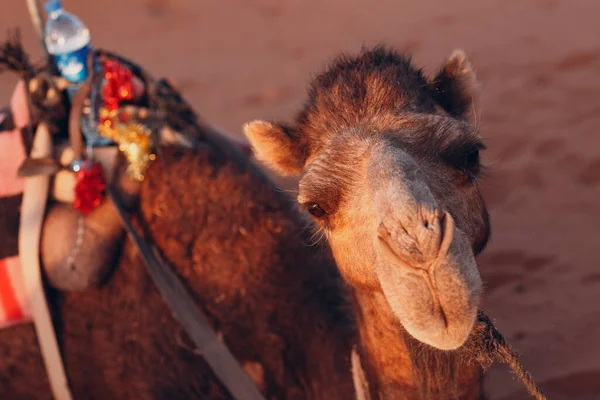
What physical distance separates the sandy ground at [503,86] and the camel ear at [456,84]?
34 centimetres

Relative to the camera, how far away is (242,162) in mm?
4176

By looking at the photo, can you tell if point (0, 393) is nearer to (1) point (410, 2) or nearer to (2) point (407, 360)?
(2) point (407, 360)

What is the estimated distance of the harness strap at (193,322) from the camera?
3.47 m

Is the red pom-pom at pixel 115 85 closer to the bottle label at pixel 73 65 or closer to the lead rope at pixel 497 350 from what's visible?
the bottle label at pixel 73 65

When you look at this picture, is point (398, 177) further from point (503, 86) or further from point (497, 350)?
point (503, 86)

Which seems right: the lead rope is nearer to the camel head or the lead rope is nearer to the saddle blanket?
the camel head

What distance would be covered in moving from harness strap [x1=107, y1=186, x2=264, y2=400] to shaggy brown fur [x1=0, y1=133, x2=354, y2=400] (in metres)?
0.09

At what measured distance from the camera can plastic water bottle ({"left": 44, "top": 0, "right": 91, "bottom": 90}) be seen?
3.92m

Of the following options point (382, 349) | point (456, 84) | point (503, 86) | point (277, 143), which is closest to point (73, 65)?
point (277, 143)

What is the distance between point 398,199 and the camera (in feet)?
7.22

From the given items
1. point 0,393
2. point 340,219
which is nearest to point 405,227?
point 340,219

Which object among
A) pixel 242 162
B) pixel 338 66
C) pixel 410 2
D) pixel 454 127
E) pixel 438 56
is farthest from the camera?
pixel 410 2

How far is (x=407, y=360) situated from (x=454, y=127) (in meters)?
0.92

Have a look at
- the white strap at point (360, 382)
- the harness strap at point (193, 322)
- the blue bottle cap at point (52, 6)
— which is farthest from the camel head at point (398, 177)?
the blue bottle cap at point (52, 6)
